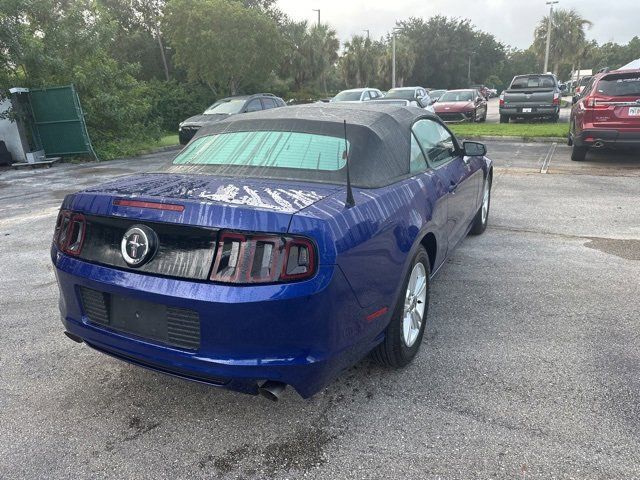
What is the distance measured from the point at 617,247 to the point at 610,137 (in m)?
5.04

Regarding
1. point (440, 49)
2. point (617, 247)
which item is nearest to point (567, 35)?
point (440, 49)

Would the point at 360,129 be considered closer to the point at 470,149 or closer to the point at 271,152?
the point at 271,152

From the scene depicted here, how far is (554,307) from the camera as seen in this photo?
3836mm

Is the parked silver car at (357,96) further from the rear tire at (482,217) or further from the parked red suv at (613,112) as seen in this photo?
the rear tire at (482,217)

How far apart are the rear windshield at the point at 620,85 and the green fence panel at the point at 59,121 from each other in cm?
1229

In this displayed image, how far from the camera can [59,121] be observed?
43.3 feet

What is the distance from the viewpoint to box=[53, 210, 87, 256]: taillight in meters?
2.56

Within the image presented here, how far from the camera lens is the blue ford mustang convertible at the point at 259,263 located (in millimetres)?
2121

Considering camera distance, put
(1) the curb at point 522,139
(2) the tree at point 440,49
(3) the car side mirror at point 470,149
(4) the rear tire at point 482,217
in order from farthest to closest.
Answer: (2) the tree at point 440,49 → (1) the curb at point 522,139 → (4) the rear tire at point 482,217 → (3) the car side mirror at point 470,149

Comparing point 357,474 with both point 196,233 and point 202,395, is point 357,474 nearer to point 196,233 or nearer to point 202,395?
point 202,395

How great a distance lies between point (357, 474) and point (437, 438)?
0.46 m

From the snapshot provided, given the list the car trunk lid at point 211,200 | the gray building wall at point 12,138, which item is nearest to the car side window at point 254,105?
the gray building wall at point 12,138

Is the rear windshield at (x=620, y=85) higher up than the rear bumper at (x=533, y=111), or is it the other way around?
the rear windshield at (x=620, y=85)

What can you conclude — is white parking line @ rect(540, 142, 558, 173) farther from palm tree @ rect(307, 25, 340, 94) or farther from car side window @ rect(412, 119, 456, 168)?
palm tree @ rect(307, 25, 340, 94)
